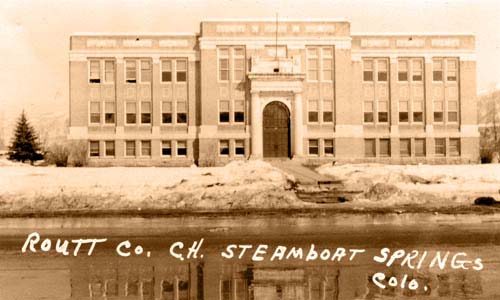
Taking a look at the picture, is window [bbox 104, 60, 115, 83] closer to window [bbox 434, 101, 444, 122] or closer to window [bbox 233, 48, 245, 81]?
window [bbox 233, 48, 245, 81]

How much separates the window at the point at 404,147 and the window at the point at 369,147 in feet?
7.88

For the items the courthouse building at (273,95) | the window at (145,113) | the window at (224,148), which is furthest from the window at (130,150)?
the window at (224,148)

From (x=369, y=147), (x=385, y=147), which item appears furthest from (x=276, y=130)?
(x=385, y=147)

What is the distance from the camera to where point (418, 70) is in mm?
54594

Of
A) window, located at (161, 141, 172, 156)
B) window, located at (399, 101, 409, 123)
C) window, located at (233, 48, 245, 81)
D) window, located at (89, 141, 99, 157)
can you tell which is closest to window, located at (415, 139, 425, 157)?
window, located at (399, 101, 409, 123)

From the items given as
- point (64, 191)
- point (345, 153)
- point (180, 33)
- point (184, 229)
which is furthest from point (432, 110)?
point (184, 229)

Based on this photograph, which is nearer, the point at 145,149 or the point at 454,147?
the point at 145,149

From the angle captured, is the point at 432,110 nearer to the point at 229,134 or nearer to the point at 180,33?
the point at 229,134

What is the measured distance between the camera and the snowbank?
26.5 metres

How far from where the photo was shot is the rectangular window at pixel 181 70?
53656mm

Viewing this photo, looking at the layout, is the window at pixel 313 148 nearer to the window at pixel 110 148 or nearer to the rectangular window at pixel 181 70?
the rectangular window at pixel 181 70

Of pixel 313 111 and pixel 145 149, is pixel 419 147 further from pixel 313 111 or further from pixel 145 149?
pixel 145 149

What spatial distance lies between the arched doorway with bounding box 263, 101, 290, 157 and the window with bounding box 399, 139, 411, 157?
10.1 meters

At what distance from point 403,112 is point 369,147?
→ 4369 mm
